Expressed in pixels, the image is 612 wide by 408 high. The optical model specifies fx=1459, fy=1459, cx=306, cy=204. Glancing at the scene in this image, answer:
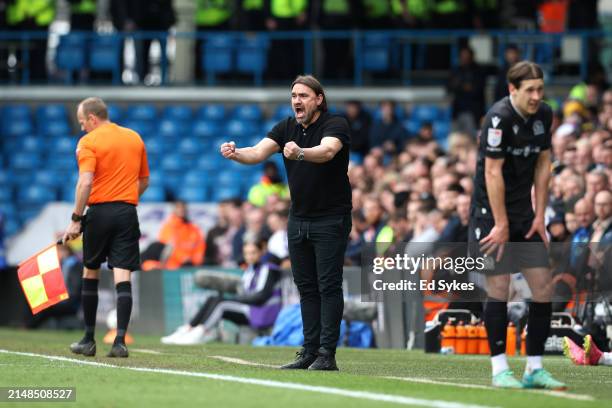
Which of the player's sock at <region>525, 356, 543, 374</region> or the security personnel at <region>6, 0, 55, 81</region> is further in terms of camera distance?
the security personnel at <region>6, 0, 55, 81</region>

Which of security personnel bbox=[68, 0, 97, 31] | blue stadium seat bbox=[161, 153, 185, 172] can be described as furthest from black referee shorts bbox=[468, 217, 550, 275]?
security personnel bbox=[68, 0, 97, 31]

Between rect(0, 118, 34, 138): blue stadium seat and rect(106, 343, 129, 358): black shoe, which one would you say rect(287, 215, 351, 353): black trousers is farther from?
rect(0, 118, 34, 138): blue stadium seat

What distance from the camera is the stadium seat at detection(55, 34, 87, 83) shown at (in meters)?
26.6

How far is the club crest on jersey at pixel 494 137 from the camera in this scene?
891cm

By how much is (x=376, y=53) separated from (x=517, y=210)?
1691 cm

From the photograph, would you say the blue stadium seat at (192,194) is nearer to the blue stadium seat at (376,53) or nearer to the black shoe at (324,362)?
the blue stadium seat at (376,53)

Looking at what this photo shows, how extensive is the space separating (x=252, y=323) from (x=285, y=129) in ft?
22.3

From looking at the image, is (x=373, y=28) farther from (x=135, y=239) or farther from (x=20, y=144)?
(x=135, y=239)

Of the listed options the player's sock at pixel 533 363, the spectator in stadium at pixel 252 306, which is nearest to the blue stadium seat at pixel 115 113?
the spectator in stadium at pixel 252 306

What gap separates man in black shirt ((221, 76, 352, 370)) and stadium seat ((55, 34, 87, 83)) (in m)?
16.6

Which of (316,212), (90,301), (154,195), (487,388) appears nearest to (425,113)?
(154,195)

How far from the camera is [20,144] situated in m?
25.8

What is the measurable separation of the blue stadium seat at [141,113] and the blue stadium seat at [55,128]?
112 centimetres

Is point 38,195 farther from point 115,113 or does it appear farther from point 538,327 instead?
point 538,327
